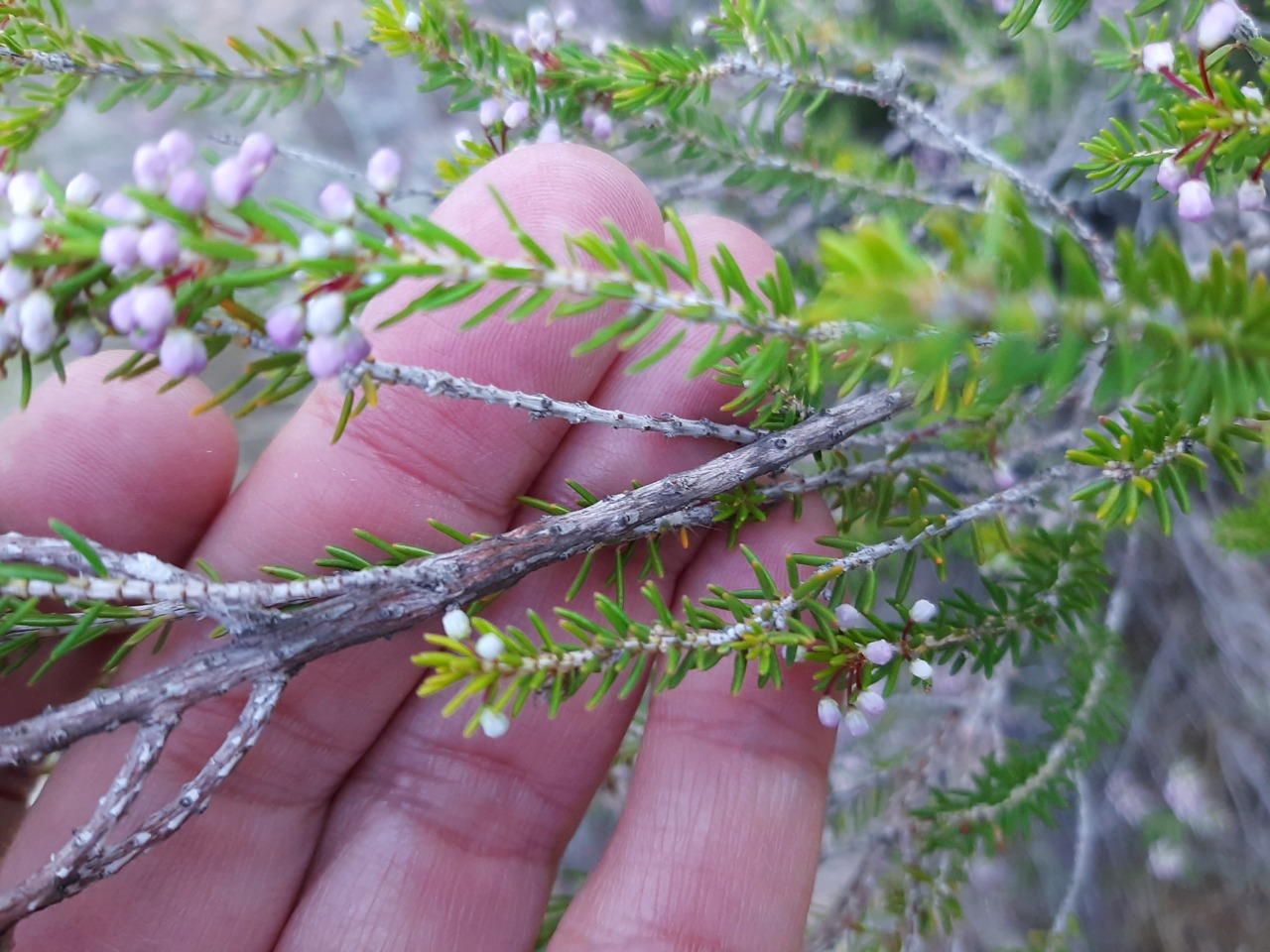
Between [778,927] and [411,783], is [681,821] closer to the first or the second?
[778,927]

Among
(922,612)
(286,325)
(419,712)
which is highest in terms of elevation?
(286,325)

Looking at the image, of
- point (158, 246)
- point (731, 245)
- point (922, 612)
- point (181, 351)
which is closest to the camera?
point (158, 246)

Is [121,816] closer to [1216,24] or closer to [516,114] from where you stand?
[516,114]

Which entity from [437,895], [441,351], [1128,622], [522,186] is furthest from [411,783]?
[1128,622]

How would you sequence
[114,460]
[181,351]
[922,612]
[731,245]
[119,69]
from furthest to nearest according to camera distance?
1. [731,245]
2. [114,460]
3. [119,69]
4. [922,612]
5. [181,351]

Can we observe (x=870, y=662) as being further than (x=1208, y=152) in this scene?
Yes

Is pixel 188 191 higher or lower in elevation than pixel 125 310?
higher

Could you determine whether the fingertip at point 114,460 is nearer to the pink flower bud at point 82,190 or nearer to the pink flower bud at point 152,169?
the pink flower bud at point 82,190

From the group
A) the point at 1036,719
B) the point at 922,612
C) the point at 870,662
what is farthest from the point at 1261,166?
the point at 1036,719
